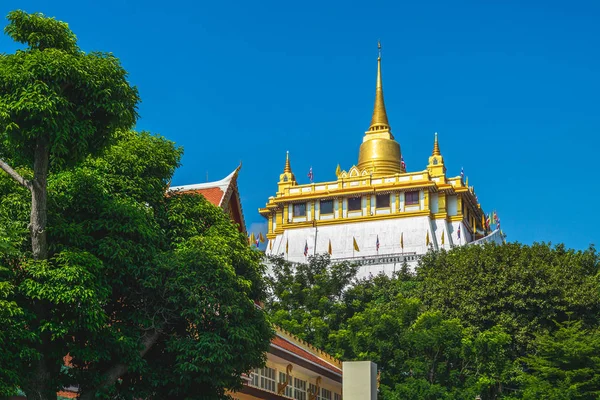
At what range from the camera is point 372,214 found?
297 feet

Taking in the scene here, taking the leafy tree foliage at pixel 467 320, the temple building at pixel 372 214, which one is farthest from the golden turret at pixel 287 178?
the leafy tree foliage at pixel 467 320

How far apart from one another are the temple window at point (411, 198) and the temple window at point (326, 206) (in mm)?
6892

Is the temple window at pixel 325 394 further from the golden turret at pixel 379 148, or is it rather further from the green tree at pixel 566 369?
the golden turret at pixel 379 148

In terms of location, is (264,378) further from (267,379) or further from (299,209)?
(299,209)

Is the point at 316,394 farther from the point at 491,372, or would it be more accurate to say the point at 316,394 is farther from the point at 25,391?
the point at 25,391

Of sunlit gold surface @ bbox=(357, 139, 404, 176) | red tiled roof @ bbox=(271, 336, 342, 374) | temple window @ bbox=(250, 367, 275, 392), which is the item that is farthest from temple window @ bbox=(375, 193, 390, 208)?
temple window @ bbox=(250, 367, 275, 392)

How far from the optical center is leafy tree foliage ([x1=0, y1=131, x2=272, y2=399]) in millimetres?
22000

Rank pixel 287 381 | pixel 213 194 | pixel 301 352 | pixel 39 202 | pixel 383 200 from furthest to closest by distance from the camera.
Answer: pixel 383 200, pixel 301 352, pixel 213 194, pixel 287 381, pixel 39 202

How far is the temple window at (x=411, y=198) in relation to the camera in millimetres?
89688

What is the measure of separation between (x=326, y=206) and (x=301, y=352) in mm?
54071

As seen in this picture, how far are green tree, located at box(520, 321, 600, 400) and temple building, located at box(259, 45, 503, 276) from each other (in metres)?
39.8

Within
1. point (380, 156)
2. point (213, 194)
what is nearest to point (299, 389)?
point (213, 194)

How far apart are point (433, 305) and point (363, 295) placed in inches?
281

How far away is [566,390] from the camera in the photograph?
42.8m
